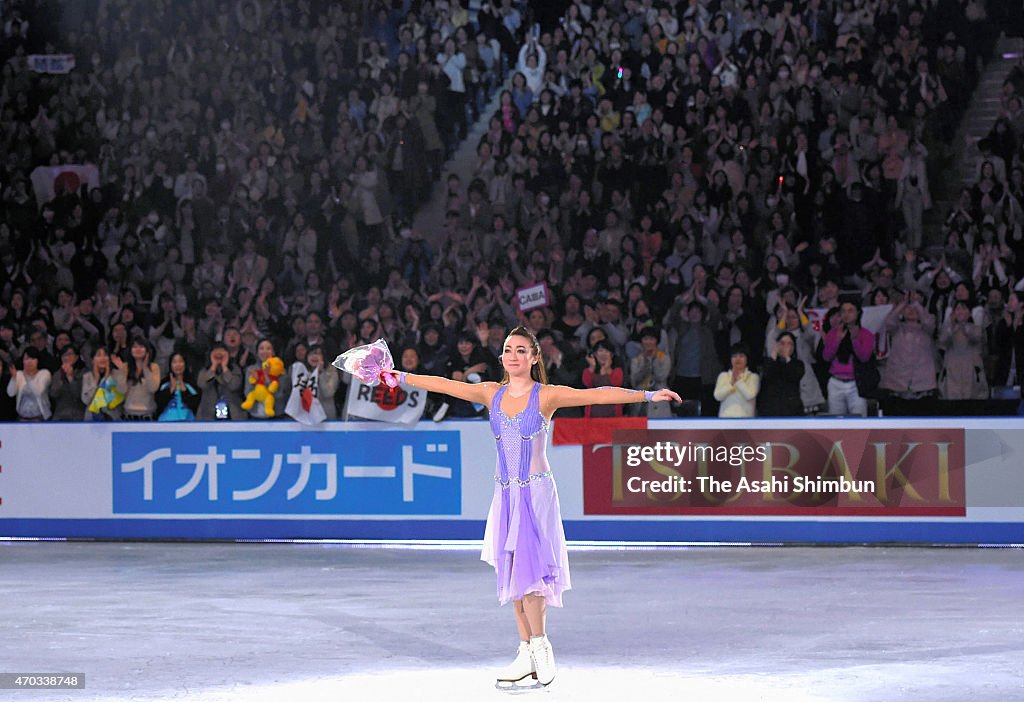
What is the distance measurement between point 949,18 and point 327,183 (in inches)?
341

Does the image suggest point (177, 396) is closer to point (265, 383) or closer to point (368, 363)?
point (265, 383)

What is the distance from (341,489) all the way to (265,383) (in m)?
1.40

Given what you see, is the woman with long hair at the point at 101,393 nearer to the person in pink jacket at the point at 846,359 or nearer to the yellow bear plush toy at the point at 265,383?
the yellow bear plush toy at the point at 265,383

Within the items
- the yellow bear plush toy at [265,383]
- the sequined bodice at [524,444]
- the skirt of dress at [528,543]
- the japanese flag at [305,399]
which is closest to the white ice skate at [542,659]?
the skirt of dress at [528,543]

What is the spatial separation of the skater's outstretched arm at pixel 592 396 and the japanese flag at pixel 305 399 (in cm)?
727

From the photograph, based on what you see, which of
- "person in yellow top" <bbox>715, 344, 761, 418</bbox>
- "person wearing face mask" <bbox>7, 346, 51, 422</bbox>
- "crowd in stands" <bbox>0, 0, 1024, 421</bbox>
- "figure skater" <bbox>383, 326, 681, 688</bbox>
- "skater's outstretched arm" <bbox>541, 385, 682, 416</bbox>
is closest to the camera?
"skater's outstretched arm" <bbox>541, 385, 682, 416</bbox>

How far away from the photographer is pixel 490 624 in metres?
10.0

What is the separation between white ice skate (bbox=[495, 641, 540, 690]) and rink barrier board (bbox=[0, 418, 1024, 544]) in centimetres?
668

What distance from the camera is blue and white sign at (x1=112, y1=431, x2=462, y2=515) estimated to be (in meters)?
14.9

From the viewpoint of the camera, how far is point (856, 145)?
1922 centimetres

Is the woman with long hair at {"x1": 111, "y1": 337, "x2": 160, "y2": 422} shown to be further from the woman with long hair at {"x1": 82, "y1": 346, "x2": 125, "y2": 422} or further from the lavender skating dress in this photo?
the lavender skating dress

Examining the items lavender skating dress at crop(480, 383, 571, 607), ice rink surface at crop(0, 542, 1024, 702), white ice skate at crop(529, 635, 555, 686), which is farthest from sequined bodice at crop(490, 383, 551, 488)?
ice rink surface at crop(0, 542, 1024, 702)

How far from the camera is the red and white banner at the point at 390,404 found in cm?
1498

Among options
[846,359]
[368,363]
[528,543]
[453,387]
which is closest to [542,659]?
[528,543]
